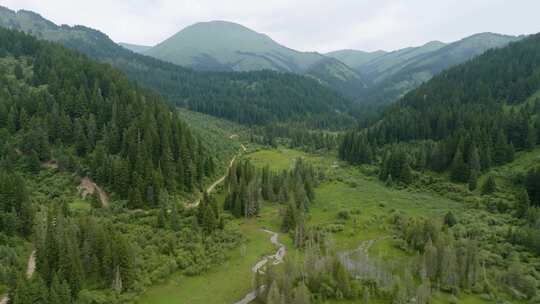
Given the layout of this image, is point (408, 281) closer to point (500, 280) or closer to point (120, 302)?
point (500, 280)

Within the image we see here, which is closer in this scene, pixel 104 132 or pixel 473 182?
pixel 104 132

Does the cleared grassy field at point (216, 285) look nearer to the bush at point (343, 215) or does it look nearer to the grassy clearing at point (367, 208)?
the grassy clearing at point (367, 208)

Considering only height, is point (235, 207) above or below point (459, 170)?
below

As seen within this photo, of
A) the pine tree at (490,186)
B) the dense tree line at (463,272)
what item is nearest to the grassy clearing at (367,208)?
the dense tree line at (463,272)

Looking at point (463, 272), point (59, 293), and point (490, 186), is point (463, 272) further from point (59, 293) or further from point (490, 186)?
point (59, 293)

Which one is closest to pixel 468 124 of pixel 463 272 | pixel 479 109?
pixel 479 109

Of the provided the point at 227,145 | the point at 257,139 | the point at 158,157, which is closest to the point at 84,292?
the point at 158,157

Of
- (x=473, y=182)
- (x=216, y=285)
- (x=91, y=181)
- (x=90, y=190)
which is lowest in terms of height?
(x=216, y=285)
